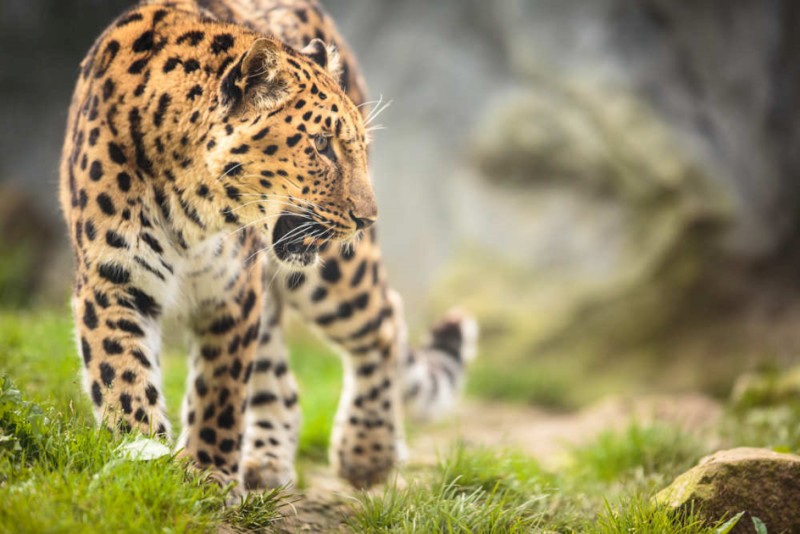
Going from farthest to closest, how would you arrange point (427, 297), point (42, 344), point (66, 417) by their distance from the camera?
point (427, 297), point (42, 344), point (66, 417)

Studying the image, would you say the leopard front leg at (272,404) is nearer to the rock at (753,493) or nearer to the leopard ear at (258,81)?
the leopard ear at (258,81)

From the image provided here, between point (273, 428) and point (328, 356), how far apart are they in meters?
5.00

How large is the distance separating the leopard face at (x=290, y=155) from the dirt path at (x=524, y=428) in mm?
1344

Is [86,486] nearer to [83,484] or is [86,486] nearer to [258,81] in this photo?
[83,484]

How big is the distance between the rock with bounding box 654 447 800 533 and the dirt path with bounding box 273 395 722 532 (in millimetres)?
1477

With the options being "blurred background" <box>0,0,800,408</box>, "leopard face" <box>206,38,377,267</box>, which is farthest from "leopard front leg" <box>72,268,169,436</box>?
"blurred background" <box>0,0,800,408</box>

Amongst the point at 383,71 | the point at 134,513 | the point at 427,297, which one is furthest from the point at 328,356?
the point at 134,513

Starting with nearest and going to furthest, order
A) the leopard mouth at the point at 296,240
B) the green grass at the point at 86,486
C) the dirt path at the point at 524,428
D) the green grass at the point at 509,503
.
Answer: the green grass at the point at 86,486
the green grass at the point at 509,503
the leopard mouth at the point at 296,240
the dirt path at the point at 524,428

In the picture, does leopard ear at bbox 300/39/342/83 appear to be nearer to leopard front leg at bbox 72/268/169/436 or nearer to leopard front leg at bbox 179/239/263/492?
leopard front leg at bbox 179/239/263/492

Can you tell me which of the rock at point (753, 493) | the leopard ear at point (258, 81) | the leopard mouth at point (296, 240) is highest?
the leopard ear at point (258, 81)

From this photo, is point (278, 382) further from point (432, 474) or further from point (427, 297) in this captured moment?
point (427, 297)

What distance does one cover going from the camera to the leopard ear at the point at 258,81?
414cm

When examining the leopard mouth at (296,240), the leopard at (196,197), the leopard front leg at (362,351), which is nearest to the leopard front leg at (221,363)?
the leopard at (196,197)

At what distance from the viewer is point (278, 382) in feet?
19.6
